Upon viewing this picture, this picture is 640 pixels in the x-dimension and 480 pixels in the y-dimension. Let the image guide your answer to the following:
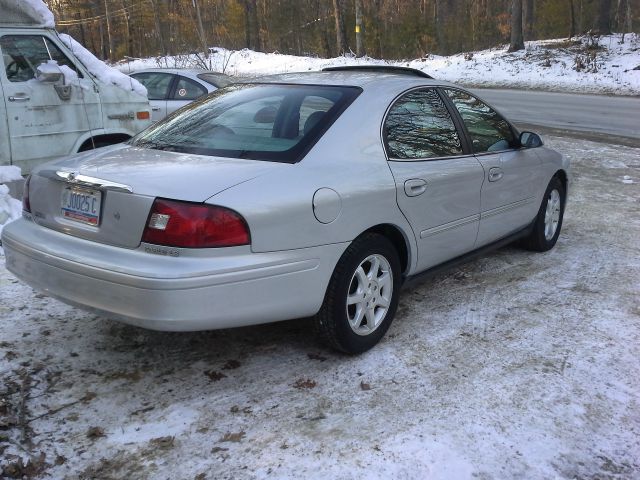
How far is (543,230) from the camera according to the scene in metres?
5.60

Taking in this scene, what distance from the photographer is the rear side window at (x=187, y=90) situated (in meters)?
9.53

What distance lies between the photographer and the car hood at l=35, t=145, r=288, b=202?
9.94ft

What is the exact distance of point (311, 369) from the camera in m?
3.58

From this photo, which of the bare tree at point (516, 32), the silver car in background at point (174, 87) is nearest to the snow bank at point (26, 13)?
the silver car in background at point (174, 87)

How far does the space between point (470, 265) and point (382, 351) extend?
191 cm

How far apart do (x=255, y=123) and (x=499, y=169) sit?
1.92 metres

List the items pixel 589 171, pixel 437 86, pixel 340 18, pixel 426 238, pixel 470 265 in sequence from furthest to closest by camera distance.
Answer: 1. pixel 340 18
2. pixel 589 171
3. pixel 470 265
4. pixel 437 86
5. pixel 426 238

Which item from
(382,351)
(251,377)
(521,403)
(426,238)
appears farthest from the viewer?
(426,238)

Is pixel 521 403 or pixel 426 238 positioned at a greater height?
pixel 426 238

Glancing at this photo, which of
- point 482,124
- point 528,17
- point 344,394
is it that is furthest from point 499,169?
point 528,17

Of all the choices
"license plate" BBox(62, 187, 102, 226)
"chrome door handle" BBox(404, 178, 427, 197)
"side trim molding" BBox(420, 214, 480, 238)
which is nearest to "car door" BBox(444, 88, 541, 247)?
"side trim molding" BBox(420, 214, 480, 238)

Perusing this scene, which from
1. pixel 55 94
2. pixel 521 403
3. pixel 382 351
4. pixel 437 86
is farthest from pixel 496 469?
pixel 55 94

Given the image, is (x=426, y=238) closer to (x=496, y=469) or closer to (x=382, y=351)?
(x=382, y=351)

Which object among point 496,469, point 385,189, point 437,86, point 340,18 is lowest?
point 496,469
